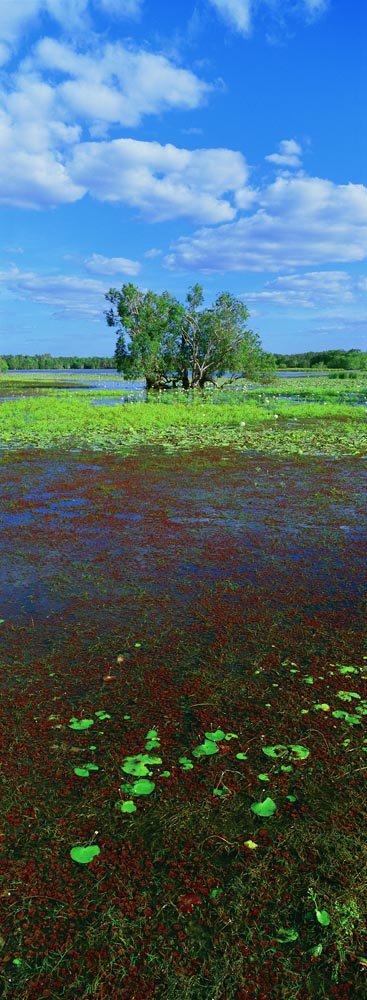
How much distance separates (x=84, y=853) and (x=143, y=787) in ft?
1.39

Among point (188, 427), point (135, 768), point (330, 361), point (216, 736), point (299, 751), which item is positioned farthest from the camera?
point (330, 361)

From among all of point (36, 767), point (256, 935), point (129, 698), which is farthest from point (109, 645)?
Answer: point (256, 935)

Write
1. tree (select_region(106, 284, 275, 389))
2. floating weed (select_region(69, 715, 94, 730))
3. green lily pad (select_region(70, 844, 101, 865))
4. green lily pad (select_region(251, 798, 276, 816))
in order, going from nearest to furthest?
green lily pad (select_region(70, 844, 101, 865)) < green lily pad (select_region(251, 798, 276, 816)) < floating weed (select_region(69, 715, 94, 730)) < tree (select_region(106, 284, 275, 389))

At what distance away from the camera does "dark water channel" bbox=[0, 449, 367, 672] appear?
410 centimetres

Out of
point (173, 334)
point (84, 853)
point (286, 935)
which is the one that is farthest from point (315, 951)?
point (173, 334)

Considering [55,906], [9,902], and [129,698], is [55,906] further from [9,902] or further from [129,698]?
[129,698]

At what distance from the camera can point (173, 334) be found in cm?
3559

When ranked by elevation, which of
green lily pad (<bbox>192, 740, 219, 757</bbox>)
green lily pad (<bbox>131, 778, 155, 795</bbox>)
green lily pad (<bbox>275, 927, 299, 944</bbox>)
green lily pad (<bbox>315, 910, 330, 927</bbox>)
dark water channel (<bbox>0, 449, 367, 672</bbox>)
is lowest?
green lily pad (<bbox>275, 927, 299, 944</bbox>)

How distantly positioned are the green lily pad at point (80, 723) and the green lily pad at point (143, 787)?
53 cm

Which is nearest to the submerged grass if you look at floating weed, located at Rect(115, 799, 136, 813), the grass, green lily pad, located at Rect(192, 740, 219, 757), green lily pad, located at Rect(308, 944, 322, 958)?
the grass

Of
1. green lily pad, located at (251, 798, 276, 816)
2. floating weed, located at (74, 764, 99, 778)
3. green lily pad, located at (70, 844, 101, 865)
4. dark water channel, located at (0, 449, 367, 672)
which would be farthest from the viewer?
dark water channel, located at (0, 449, 367, 672)

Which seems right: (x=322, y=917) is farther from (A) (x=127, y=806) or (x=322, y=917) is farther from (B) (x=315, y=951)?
(A) (x=127, y=806)

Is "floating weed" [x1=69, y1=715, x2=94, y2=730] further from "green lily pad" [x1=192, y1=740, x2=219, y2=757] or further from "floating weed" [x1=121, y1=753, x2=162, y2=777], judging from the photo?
"green lily pad" [x1=192, y1=740, x2=219, y2=757]

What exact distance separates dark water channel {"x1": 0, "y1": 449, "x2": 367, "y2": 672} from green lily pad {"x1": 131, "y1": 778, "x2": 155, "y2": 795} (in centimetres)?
115
